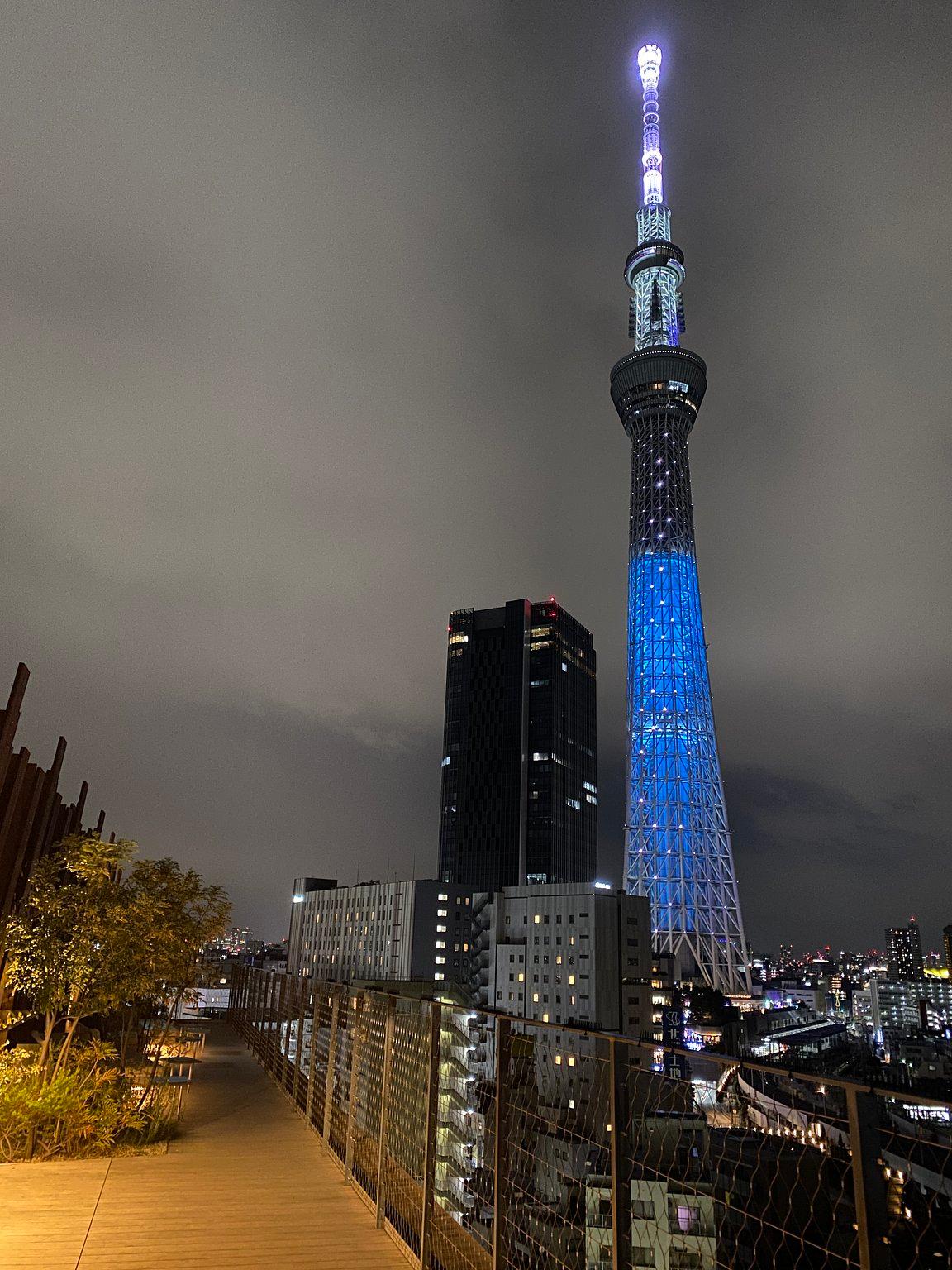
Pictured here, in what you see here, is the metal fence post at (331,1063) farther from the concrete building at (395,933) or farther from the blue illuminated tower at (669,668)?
the blue illuminated tower at (669,668)

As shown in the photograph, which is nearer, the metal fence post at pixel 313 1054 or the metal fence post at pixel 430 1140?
the metal fence post at pixel 430 1140

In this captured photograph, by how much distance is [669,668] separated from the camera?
6412 centimetres

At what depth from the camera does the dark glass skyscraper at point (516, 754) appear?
299 feet

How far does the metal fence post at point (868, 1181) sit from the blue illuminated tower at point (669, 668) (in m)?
60.7

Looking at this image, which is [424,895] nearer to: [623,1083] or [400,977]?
[400,977]

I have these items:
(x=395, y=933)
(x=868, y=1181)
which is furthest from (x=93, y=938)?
(x=395, y=933)

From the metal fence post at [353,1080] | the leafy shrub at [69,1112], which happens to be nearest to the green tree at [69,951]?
the leafy shrub at [69,1112]

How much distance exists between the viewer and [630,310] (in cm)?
7819

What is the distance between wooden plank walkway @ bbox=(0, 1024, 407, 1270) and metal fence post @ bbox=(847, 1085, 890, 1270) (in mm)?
3294

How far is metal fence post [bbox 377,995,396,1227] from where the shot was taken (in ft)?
16.8

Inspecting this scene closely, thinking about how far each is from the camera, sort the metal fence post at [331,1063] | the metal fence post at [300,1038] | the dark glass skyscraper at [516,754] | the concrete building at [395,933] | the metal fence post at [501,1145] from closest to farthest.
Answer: the metal fence post at [501,1145]
the metal fence post at [331,1063]
the metal fence post at [300,1038]
the concrete building at [395,933]
the dark glass skyscraper at [516,754]

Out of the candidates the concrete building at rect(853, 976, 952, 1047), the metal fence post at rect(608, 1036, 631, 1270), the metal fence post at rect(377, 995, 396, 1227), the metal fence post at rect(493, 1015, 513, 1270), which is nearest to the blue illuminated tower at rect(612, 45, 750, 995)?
the metal fence post at rect(377, 995, 396, 1227)

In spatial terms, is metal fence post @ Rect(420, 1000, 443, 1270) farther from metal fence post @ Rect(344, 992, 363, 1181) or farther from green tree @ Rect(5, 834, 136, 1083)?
green tree @ Rect(5, 834, 136, 1083)

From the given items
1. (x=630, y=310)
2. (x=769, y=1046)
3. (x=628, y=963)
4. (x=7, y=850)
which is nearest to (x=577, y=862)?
(x=769, y=1046)
